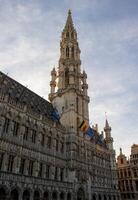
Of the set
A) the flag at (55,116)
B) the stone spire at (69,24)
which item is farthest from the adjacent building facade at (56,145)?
the stone spire at (69,24)

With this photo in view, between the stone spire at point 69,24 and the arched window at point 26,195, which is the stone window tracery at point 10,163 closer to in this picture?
the arched window at point 26,195

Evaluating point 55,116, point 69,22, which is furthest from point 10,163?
point 69,22

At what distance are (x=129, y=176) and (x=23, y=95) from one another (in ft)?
159

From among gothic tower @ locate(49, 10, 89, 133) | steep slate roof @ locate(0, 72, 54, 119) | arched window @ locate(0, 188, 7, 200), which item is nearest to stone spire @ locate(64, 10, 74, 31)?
gothic tower @ locate(49, 10, 89, 133)

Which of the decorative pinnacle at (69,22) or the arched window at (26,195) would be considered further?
the decorative pinnacle at (69,22)

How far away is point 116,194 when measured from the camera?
59.5 meters

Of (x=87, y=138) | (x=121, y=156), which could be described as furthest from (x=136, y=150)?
(x=87, y=138)

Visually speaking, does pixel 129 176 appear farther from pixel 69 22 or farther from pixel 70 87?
pixel 69 22

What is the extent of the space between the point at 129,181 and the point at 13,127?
170ft

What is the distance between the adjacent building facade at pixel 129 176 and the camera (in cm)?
7088

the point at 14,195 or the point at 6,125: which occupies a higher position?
the point at 6,125

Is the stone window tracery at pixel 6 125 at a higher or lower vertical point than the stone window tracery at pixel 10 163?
higher

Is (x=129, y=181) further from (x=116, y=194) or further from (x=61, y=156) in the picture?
(x=61, y=156)

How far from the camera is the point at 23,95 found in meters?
46.5
